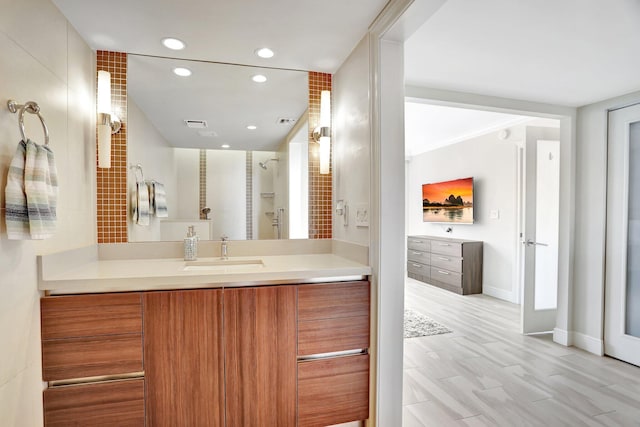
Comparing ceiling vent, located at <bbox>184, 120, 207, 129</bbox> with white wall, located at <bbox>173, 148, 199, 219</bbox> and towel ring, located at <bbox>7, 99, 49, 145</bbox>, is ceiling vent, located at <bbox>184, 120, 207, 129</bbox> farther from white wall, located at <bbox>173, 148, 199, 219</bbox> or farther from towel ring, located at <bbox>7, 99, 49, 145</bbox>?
towel ring, located at <bbox>7, 99, 49, 145</bbox>

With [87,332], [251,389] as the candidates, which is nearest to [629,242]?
[251,389]

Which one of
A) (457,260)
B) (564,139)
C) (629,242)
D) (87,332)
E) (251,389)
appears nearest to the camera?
(87,332)

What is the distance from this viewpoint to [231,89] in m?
2.23

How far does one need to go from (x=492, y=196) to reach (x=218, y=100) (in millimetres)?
4092

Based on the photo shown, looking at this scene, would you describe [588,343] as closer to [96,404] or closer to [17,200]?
[96,404]

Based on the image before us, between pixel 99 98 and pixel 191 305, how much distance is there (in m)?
1.35

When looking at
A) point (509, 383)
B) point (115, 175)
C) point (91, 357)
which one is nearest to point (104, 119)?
point (115, 175)

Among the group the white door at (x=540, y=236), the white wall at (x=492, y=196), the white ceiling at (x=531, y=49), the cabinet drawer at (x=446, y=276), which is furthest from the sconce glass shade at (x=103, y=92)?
the cabinet drawer at (x=446, y=276)

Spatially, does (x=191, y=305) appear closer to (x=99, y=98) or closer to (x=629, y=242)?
(x=99, y=98)

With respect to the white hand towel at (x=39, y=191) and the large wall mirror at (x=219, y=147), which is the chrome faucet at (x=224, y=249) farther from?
the white hand towel at (x=39, y=191)

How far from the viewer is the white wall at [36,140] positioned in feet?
3.86

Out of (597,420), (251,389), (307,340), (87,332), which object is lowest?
(597,420)

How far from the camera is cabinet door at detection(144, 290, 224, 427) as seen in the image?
4.81 ft

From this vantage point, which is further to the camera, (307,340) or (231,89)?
(231,89)
